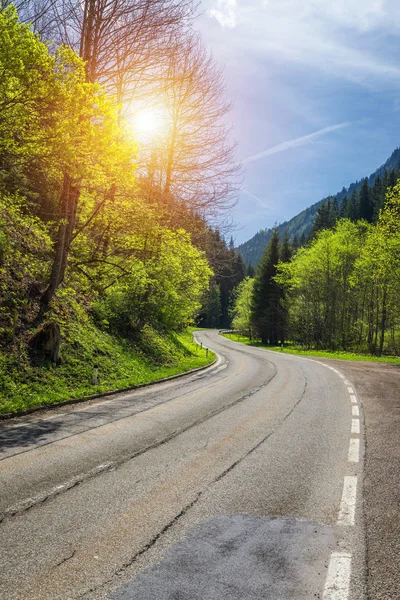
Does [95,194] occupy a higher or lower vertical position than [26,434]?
higher

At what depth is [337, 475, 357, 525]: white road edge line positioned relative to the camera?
13.9 feet

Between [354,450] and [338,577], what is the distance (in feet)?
12.6

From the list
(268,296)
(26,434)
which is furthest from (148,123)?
(268,296)

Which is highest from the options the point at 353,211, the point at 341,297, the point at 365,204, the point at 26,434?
the point at 365,204

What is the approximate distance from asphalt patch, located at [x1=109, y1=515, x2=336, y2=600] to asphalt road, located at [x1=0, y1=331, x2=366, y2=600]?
12mm

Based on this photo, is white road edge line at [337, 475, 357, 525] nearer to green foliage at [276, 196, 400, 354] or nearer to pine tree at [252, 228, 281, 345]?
green foliage at [276, 196, 400, 354]

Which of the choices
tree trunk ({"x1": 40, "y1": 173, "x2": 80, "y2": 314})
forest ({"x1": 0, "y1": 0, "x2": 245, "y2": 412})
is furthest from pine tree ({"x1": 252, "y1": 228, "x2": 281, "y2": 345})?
tree trunk ({"x1": 40, "y1": 173, "x2": 80, "y2": 314})

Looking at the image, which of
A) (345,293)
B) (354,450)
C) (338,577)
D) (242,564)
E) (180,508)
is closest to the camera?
(338,577)

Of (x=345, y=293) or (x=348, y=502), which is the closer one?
(x=348, y=502)

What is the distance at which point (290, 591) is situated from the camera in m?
2.99

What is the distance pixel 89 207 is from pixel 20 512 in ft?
46.9

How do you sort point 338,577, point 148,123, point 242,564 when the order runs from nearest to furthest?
point 338,577 < point 242,564 < point 148,123

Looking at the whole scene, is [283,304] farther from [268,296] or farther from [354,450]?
[354,450]

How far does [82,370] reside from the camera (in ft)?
41.5
